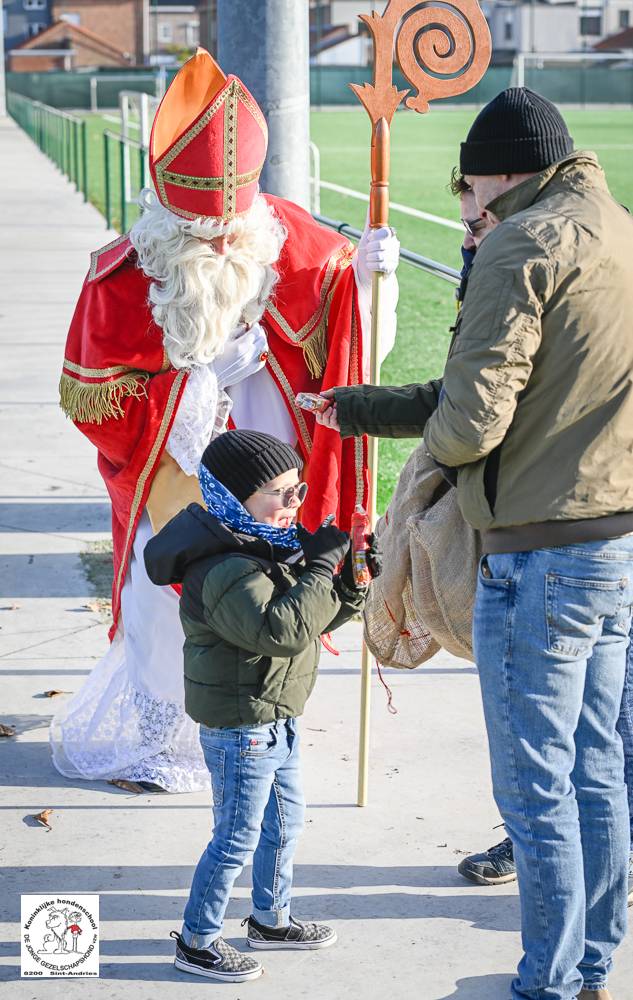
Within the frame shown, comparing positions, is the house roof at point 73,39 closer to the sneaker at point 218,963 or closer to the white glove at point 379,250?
the white glove at point 379,250

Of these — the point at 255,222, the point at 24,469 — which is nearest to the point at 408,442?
the point at 24,469

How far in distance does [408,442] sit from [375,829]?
16.0 ft

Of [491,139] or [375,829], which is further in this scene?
[375,829]

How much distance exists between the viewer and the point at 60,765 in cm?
416

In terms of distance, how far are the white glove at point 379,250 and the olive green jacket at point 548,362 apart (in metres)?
1.10

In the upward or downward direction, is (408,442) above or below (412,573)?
below

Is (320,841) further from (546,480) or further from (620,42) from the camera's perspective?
(620,42)

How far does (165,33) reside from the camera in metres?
127

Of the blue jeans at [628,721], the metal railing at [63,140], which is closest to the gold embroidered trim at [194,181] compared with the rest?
the blue jeans at [628,721]

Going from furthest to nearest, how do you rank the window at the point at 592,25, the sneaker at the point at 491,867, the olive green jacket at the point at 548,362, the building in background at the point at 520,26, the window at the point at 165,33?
1. the window at the point at 165,33
2. the window at the point at 592,25
3. the building in background at the point at 520,26
4. the sneaker at the point at 491,867
5. the olive green jacket at the point at 548,362

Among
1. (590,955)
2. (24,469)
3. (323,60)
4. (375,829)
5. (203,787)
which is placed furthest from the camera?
(323,60)

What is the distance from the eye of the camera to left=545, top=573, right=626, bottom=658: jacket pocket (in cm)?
263

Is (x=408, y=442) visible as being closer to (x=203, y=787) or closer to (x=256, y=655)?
Answer: (x=203, y=787)

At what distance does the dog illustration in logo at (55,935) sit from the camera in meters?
3.16
